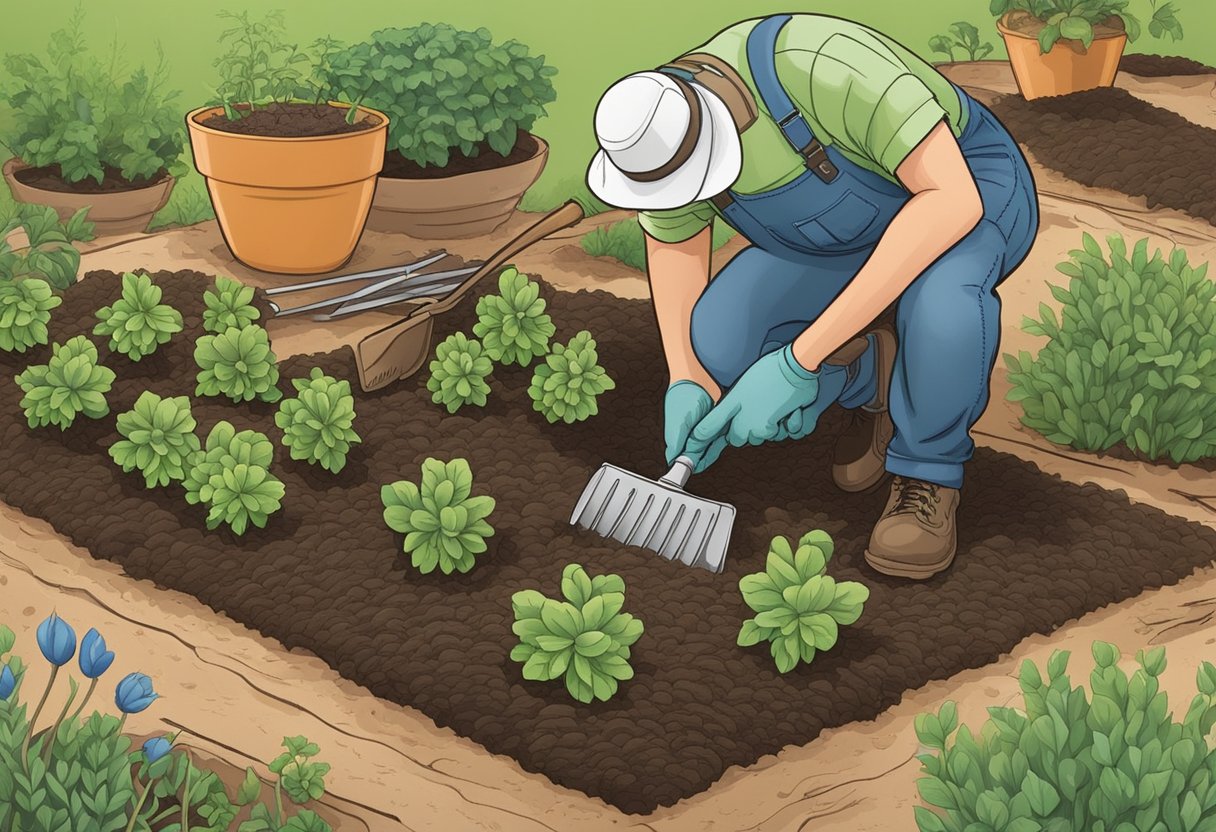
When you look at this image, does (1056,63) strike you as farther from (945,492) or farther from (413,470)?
(413,470)

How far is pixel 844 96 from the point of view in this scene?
9.48 feet

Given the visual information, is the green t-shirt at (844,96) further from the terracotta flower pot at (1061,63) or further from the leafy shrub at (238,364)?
the terracotta flower pot at (1061,63)

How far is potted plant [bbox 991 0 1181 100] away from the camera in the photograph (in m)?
5.10

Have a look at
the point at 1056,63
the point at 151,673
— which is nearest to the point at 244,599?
the point at 151,673

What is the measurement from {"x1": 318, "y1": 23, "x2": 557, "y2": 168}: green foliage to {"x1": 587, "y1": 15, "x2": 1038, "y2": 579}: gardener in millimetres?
1684

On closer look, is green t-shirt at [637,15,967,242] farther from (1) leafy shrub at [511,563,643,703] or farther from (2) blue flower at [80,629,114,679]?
(2) blue flower at [80,629,114,679]

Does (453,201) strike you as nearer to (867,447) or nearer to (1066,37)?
(867,447)

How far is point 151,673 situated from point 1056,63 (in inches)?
151

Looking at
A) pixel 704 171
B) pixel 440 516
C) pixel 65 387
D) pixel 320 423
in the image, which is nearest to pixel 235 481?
pixel 320 423

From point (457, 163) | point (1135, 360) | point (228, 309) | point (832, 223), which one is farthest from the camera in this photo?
point (457, 163)

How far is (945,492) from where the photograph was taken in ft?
10.3

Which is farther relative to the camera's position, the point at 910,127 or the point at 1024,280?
the point at 1024,280

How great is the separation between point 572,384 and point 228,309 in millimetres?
1044

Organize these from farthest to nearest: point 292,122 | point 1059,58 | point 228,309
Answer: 1. point 1059,58
2. point 292,122
3. point 228,309
